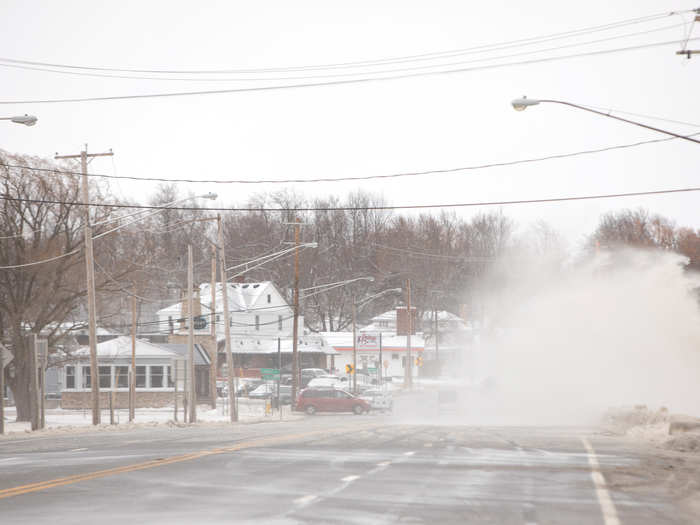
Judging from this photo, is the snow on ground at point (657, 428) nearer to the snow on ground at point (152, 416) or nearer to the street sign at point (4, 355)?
the snow on ground at point (152, 416)

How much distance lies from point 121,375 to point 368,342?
39510mm

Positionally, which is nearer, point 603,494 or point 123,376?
point 603,494

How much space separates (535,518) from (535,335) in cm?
5070

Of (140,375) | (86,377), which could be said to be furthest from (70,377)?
(140,375)

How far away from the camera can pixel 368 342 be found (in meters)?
97.3

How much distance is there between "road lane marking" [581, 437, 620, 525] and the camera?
10578mm

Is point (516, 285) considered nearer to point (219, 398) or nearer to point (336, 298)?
point (336, 298)

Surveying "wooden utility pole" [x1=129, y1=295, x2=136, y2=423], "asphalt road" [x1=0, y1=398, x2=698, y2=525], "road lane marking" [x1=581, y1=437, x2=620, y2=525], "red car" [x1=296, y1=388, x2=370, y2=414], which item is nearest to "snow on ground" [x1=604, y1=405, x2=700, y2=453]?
"asphalt road" [x1=0, y1=398, x2=698, y2=525]

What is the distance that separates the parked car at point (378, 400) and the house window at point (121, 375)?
16.5 m

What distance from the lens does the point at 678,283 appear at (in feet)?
165

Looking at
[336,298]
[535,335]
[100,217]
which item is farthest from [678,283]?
[336,298]

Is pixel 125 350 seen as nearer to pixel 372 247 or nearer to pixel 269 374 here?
pixel 269 374

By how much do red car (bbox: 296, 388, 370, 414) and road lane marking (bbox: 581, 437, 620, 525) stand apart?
36333 mm

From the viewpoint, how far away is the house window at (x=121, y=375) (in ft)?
201
